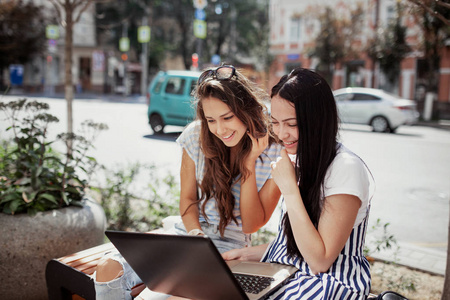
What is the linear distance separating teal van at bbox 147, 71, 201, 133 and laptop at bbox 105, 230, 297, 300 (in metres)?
10.3

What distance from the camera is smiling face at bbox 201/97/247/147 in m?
2.17

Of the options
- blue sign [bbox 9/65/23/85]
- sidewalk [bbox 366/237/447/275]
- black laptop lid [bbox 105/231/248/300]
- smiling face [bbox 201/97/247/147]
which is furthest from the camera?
blue sign [bbox 9/65/23/85]

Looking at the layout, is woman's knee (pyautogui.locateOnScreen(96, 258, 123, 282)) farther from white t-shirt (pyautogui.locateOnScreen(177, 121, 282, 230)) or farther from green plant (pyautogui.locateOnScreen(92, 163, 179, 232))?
green plant (pyautogui.locateOnScreen(92, 163, 179, 232))

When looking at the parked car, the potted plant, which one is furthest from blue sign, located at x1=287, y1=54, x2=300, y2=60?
the potted plant

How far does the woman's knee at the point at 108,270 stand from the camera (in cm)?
192

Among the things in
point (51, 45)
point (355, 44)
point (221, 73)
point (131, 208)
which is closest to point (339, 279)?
point (221, 73)

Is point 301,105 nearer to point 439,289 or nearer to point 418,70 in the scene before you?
point 439,289

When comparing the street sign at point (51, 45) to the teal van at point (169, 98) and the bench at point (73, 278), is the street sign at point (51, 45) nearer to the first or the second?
the teal van at point (169, 98)

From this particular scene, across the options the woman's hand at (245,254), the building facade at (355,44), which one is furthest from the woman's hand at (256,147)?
the building facade at (355,44)

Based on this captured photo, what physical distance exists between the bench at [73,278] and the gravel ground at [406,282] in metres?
1.83

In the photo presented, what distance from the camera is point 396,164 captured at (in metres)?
8.45

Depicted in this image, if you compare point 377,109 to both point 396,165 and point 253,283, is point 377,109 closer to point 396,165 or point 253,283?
point 396,165

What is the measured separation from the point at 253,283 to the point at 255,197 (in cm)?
60

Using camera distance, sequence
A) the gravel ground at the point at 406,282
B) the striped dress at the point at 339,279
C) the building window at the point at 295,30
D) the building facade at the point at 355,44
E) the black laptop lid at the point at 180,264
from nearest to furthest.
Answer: the black laptop lid at the point at 180,264, the striped dress at the point at 339,279, the gravel ground at the point at 406,282, the building facade at the point at 355,44, the building window at the point at 295,30
